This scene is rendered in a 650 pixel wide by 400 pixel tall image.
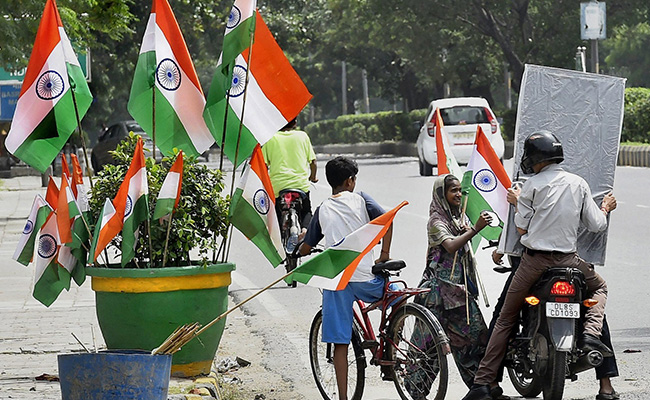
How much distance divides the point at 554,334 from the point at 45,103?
10.9 feet

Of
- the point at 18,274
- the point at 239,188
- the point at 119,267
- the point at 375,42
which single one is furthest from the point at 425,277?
the point at 375,42

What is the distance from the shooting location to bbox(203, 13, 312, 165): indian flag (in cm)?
761

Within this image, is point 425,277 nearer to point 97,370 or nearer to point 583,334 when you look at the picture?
point 583,334

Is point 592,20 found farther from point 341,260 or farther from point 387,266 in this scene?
point 341,260

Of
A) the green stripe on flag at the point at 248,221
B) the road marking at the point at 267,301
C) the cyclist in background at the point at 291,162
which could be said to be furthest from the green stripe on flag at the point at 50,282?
the cyclist in background at the point at 291,162

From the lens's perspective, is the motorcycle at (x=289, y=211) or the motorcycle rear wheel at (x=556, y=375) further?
the motorcycle at (x=289, y=211)

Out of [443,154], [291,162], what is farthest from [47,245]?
[291,162]

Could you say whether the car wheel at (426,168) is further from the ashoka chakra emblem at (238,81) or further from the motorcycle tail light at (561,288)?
the motorcycle tail light at (561,288)

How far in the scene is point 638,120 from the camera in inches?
1341

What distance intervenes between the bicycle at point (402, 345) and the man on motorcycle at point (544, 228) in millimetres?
269

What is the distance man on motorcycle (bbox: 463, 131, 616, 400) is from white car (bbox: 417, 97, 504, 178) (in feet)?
70.9

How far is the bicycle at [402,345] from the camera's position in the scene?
21.9 ft

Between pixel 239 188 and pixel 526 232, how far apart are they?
1.73 m

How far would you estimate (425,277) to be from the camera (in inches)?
287
